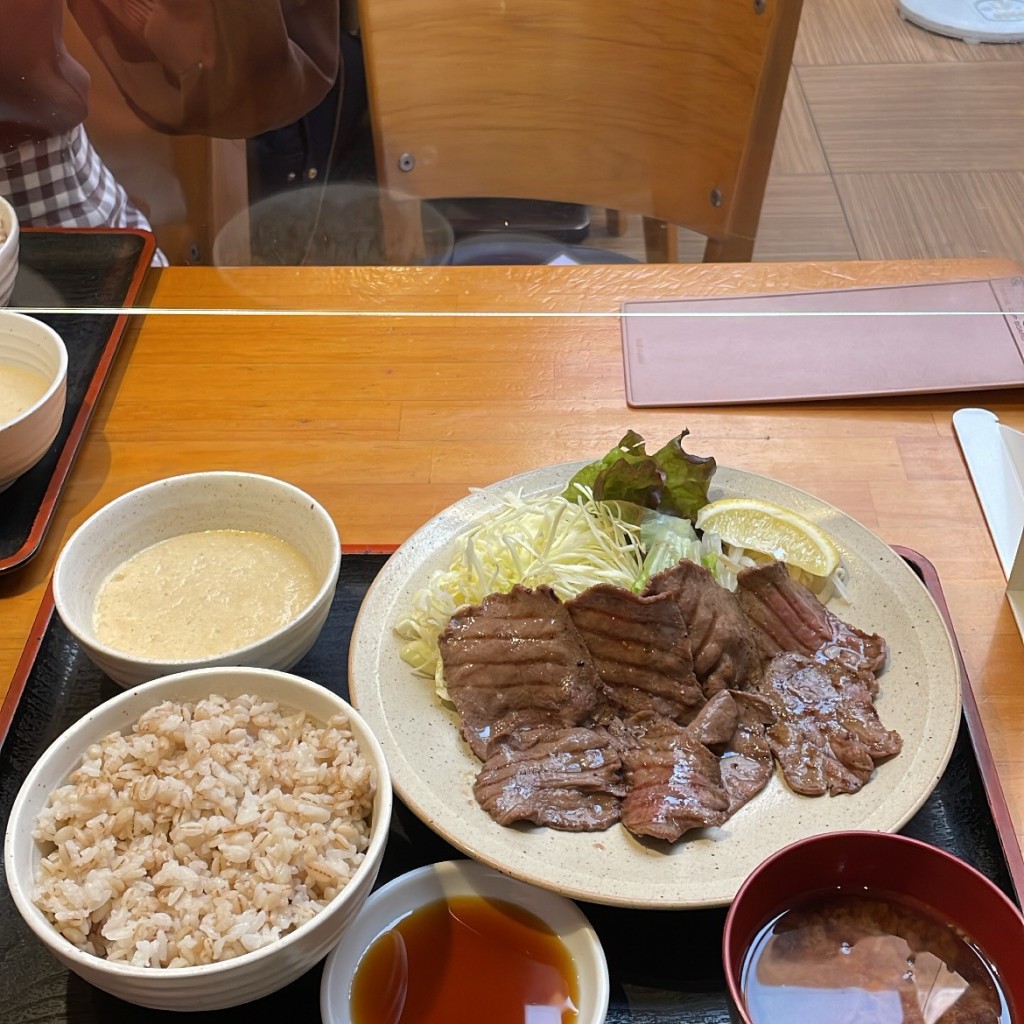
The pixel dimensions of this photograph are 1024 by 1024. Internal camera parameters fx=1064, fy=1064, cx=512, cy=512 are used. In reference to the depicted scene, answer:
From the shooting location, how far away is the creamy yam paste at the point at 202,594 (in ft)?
4.00

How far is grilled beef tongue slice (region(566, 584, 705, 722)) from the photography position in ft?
3.95

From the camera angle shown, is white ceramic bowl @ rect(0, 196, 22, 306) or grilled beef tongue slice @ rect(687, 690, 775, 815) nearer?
grilled beef tongue slice @ rect(687, 690, 775, 815)

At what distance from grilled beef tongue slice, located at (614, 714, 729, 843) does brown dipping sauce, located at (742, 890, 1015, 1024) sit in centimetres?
18

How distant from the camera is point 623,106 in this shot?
1360mm

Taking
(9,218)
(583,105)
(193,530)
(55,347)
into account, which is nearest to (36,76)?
(9,218)

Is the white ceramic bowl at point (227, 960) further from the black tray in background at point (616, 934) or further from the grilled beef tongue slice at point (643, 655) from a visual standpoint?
the grilled beef tongue slice at point (643, 655)

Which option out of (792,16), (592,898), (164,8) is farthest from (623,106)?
(592,898)

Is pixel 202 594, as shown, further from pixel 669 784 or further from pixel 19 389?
pixel 669 784

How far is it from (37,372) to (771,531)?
104cm

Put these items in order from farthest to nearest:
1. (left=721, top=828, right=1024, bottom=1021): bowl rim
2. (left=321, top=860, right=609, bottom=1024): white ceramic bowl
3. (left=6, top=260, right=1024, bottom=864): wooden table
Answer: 1. (left=6, top=260, right=1024, bottom=864): wooden table
2. (left=321, top=860, right=609, bottom=1024): white ceramic bowl
3. (left=721, top=828, right=1024, bottom=1021): bowl rim

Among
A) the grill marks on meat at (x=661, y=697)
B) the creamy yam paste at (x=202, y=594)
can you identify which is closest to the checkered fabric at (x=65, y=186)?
the creamy yam paste at (x=202, y=594)

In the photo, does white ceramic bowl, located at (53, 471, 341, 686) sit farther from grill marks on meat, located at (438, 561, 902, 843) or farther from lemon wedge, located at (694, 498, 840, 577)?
lemon wedge, located at (694, 498, 840, 577)

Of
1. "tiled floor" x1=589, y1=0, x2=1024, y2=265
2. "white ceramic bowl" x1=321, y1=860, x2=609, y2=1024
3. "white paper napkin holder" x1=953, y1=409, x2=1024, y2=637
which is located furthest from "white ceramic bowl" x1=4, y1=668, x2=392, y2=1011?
"white paper napkin holder" x1=953, y1=409, x2=1024, y2=637

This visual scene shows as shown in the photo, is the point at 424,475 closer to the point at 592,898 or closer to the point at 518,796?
the point at 518,796
